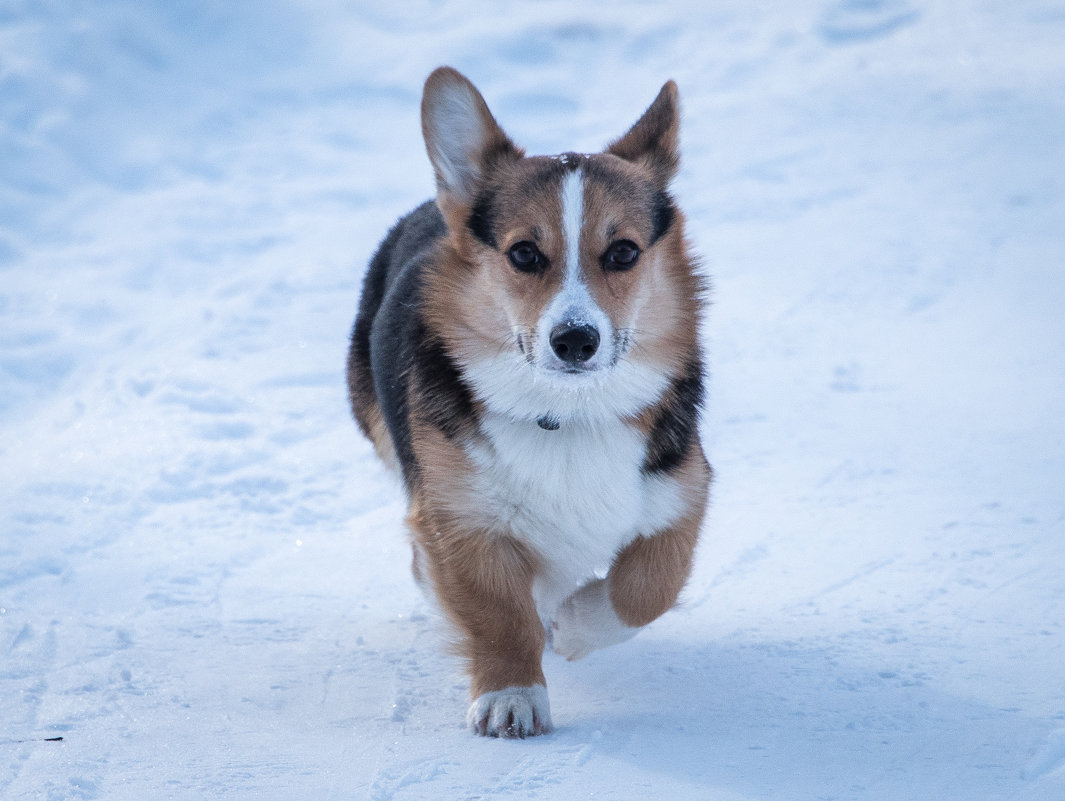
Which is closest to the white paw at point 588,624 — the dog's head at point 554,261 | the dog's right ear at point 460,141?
the dog's head at point 554,261

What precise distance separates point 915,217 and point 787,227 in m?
0.87

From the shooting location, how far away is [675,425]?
321cm

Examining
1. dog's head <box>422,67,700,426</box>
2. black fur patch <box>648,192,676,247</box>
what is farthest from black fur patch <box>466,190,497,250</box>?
black fur patch <box>648,192,676,247</box>

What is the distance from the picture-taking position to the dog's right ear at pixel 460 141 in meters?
3.38

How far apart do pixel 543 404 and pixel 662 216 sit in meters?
0.72

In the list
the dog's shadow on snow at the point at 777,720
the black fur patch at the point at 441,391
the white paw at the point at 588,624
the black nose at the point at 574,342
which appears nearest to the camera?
the dog's shadow on snow at the point at 777,720

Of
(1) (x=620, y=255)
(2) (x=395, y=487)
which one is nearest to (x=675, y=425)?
(1) (x=620, y=255)

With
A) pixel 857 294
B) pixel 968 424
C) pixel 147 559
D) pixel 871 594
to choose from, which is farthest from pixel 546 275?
pixel 857 294

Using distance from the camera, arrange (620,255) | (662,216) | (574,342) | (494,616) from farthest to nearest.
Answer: (662,216) < (620,255) < (494,616) < (574,342)

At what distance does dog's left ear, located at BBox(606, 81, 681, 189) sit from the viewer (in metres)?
3.54

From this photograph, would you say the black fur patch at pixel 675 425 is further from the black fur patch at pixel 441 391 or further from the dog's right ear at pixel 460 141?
the dog's right ear at pixel 460 141

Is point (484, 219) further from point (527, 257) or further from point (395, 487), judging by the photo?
point (395, 487)

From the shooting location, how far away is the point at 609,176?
3230 millimetres

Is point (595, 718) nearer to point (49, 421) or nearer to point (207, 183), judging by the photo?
point (49, 421)
